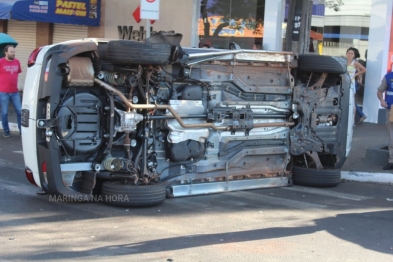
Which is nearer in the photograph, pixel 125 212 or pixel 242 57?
pixel 125 212

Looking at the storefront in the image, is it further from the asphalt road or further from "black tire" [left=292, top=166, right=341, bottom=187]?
"black tire" [left=292, top=166, right=341, bottom=187]

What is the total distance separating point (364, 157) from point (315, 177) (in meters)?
2.80

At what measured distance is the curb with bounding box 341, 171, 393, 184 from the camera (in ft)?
30.8

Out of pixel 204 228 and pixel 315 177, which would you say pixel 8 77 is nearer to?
pixel 315 177

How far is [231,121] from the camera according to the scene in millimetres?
7781

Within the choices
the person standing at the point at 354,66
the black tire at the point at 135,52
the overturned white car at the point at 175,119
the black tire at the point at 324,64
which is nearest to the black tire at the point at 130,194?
the overturned white car at the point at 175,119

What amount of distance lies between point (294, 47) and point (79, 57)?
5.13 m

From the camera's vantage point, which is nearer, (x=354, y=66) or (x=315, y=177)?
(x=315, y=177)

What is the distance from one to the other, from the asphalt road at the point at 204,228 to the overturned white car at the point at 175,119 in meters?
0.31

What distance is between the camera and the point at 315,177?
8.49 meters

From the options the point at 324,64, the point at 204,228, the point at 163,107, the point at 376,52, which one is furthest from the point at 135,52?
the point at 376,52

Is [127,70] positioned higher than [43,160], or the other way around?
[127,70]

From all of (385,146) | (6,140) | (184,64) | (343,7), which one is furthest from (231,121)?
(343,7)

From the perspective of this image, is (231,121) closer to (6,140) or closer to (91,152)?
(91,152)
